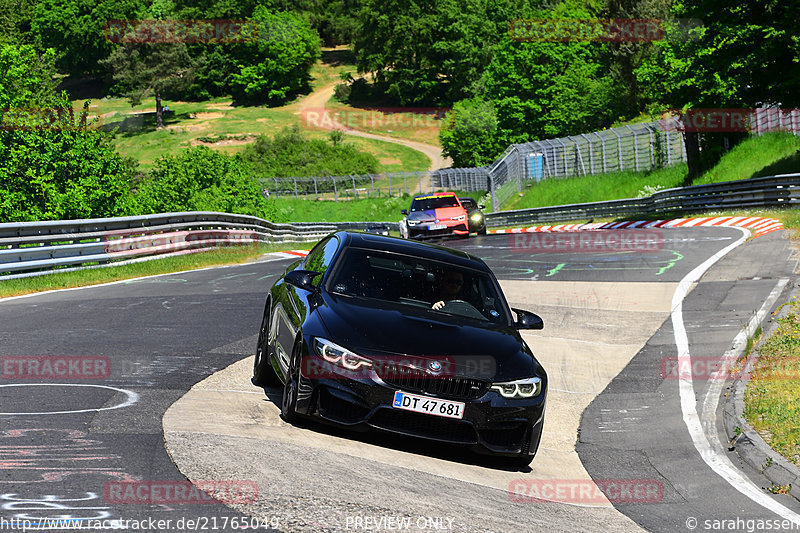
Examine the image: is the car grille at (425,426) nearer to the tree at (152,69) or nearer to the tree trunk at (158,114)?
the tree at (152,69)

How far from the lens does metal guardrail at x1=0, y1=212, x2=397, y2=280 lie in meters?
18.1

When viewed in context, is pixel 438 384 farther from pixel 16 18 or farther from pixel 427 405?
pixel 16 18

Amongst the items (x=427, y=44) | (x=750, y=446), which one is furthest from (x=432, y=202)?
(x=427, y=44)

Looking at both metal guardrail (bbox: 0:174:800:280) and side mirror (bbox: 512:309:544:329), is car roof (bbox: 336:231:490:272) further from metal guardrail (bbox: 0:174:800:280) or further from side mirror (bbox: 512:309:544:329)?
metal guardrail (bbox: 0:174:800:280)

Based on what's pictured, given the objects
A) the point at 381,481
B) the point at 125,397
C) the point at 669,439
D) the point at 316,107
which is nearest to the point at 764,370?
the point at 669,439

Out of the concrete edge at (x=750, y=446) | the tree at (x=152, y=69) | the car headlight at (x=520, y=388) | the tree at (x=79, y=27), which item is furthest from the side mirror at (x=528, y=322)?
the tree at (x=79, y=27)

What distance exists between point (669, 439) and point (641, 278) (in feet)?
32.7

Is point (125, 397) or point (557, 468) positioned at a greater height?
point (125, 397)

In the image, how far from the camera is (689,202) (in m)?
36.3

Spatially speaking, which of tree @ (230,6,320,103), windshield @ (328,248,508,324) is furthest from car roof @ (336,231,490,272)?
tree @ (230,6,320,103)

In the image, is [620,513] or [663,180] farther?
[663,180]

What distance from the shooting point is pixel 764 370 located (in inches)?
399

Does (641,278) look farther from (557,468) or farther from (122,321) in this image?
(557,468)

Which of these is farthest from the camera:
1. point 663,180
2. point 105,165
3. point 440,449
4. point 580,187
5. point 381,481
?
point 580,187
